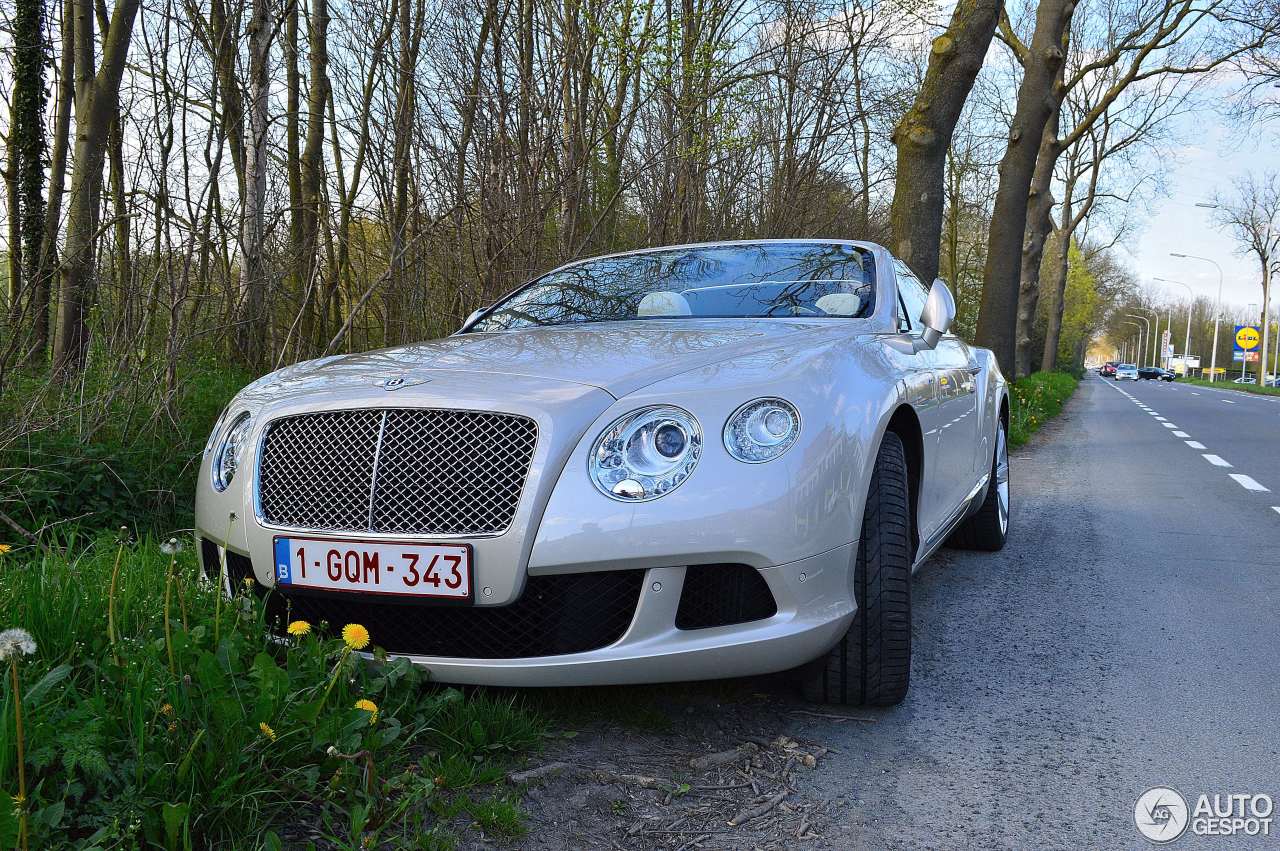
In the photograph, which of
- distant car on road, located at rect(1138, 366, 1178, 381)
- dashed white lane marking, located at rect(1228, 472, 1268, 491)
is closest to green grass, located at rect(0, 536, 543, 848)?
dashed white lane marking, located at rect(1228, 472, 1268, 491)

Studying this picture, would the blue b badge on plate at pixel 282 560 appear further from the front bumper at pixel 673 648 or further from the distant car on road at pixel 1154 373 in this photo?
the distant car on road at pixel 1154 373

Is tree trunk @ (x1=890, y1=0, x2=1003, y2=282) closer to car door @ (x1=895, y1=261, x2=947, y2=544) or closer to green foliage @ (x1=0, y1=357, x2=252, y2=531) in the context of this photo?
car door @ (x1=895, y1=261, x2=947, y2=544)

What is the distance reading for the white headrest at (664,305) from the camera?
12.2 ft

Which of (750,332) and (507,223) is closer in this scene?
(750,332)

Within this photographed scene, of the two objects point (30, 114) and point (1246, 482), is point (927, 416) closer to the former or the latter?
point (30, 114)

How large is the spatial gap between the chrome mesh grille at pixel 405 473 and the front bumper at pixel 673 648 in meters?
0.24

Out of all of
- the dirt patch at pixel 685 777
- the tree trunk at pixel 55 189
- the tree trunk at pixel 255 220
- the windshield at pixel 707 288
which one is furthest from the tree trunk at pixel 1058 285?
the dirt patch at pixel 685 777

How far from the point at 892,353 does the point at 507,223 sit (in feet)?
12.8

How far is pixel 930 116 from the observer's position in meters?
9.66

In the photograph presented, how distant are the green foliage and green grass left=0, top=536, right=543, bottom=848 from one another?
1435 millimetres

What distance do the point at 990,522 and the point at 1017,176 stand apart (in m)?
11.3

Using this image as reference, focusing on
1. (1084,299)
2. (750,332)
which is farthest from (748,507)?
(1084,299)

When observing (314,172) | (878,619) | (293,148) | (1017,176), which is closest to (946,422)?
(878,619)

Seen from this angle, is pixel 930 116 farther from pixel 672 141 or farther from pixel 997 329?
pixel 997 329
